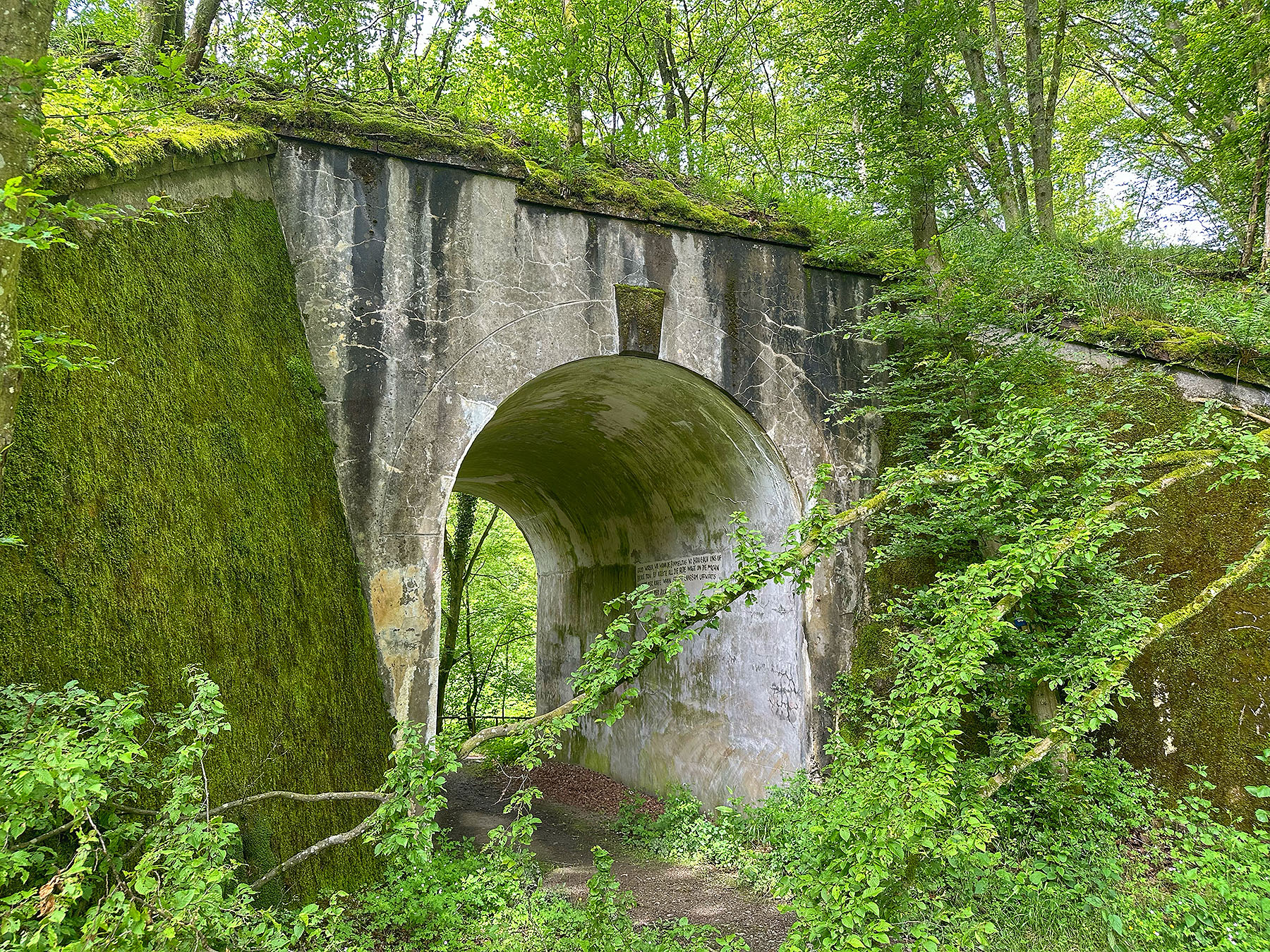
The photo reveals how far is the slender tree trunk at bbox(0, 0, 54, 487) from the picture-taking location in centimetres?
261

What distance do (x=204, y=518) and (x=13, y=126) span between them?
176 cm

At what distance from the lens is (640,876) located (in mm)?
6195

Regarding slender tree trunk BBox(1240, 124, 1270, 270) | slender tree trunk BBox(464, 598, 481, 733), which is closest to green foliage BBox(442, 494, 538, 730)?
slender tree trunk BBox(464, 598, 481, 733)

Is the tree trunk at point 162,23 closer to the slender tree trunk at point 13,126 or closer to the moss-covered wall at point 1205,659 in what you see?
the slender tree trunk at point 13,126

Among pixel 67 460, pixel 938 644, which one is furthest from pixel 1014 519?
pixel 67 460

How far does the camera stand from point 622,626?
3.66 m

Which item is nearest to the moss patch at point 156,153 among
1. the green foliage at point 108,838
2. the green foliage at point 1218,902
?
the green foliage at point 108,838

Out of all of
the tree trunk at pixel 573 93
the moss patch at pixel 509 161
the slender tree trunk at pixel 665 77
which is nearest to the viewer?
the moss patch at pixel 509 161

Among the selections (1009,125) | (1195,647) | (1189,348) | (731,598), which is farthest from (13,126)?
(1009,125)

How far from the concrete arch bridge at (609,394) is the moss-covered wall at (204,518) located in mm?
348

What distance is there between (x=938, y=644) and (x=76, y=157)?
486cm

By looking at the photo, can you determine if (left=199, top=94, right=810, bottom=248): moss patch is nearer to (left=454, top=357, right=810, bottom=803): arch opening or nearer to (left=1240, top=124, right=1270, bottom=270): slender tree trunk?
(left=454, top=357, right=810, bottom=803): arch opening

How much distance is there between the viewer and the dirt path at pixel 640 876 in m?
5.07

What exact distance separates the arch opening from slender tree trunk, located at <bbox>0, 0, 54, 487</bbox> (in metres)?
3.45
